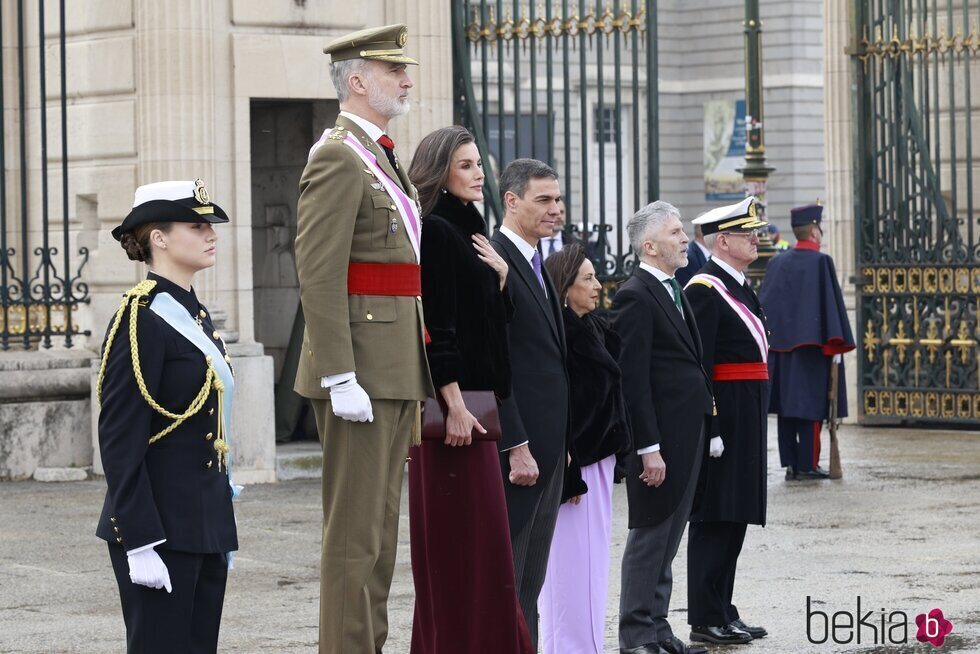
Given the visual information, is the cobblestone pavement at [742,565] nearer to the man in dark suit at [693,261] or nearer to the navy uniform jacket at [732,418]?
the navy uniform jacket at [732,418]

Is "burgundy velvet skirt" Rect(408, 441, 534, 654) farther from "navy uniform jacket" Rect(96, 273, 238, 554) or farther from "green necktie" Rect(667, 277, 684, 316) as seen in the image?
"green necktie" Rect(667, 277, 684, 316)

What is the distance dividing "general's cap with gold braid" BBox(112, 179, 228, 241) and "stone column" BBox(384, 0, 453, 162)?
6874mm

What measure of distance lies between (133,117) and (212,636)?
Result: 6.97 meters

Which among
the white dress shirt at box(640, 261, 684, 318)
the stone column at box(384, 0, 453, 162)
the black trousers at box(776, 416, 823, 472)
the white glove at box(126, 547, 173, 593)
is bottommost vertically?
the black trousers at box(776, 416, 823, 472)

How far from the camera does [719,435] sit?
284 inches

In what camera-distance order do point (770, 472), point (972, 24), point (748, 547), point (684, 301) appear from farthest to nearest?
point (972, 24)
point (770, 472)
point (748, 547)
point (684, 301)

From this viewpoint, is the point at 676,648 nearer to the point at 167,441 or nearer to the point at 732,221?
the point at 732,221

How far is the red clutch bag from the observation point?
565 cm

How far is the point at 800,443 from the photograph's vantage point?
11.9 m

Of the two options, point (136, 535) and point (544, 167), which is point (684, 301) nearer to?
point (544, 167)

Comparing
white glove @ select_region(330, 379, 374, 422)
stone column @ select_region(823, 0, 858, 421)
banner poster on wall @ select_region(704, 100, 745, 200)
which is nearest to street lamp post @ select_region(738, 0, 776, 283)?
stone column @ select_region(823, 0, 858, 421)

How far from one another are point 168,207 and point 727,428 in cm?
303

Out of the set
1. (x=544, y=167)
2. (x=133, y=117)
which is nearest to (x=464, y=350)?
(x=544, y=167)

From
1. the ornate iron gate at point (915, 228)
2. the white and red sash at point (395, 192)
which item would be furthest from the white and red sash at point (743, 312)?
the ornate iron gate at point (915, 228)
